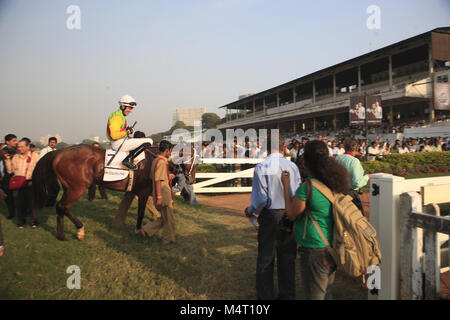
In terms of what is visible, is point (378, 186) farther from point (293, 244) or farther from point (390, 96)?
point (390, 96)

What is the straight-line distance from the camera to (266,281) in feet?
9.28

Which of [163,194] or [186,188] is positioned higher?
[163,194]

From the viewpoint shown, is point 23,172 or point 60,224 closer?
point 60,224

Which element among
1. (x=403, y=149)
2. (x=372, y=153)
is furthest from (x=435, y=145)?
(x=372, y=153)

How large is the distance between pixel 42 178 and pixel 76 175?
2.67ft

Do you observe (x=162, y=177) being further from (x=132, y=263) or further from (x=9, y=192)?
(x=9, y=192)

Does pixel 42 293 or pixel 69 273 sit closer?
pixel 42 293

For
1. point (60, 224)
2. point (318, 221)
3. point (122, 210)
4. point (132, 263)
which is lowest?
point (132, 263)

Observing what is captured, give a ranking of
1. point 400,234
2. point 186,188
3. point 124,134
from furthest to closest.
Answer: point 186,188
point 124,134
point 400,234

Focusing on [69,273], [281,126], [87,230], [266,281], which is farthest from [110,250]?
[281,126]

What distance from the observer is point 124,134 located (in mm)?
5426

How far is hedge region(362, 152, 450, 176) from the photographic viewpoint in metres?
11.4

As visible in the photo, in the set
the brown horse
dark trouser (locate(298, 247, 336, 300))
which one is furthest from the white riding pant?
dark trouser (locate(298, 247, 336, 300))
